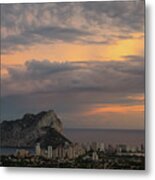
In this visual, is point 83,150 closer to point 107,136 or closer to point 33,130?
point 107,136

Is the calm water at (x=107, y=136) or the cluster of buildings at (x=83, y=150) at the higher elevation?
the calm water at (x=107, y=136)

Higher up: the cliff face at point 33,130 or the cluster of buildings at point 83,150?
the cliff face at point 33,130

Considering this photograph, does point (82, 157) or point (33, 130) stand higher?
point (33, 130)

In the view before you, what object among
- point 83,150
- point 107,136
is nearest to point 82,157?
point 83,150
